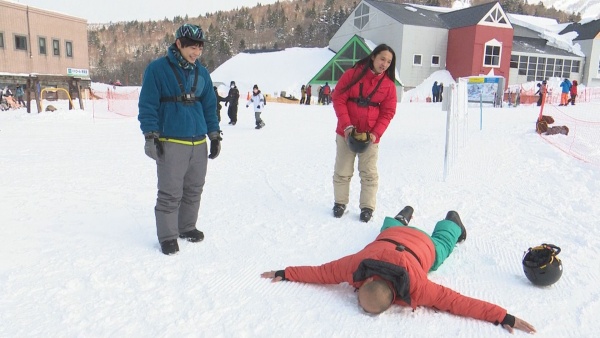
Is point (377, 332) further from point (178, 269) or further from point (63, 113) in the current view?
point (63, 113)

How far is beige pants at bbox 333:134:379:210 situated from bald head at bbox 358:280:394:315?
213cm

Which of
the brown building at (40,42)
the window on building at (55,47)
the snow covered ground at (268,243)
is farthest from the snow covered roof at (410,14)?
the snow covered ground at (268,243)

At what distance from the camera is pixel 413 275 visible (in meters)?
2.81

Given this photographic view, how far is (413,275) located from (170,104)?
7.49 feet

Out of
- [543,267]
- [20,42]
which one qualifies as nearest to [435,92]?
[543,267]

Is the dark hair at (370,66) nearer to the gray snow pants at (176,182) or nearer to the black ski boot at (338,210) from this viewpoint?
the black ski boot at (338,210)

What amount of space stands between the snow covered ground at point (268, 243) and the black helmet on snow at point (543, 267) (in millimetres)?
78

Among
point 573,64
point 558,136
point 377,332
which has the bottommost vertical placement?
point 377,332

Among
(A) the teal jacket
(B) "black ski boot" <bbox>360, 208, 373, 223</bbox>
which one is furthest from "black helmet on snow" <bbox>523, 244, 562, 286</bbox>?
(A) the teal jacket

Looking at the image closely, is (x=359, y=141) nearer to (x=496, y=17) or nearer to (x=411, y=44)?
(x=411, y=44)

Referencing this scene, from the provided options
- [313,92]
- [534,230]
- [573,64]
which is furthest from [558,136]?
[573,64]

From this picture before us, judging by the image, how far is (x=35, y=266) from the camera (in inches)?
134

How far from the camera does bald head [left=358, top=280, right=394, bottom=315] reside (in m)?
2.71

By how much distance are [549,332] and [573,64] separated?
43.6m
